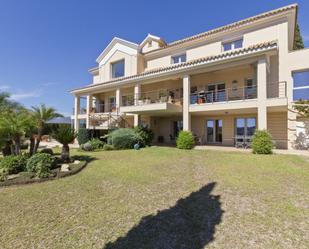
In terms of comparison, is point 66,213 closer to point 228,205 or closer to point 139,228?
point 139,228

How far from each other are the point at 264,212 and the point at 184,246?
2423mm

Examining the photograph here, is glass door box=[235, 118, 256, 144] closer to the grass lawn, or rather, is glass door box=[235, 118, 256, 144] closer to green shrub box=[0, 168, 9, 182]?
the grass lawn

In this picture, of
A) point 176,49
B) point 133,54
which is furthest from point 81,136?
point 176,49

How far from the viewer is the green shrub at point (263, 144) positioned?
496 inches

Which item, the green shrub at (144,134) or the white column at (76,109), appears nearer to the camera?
the green shrub at (144,134)

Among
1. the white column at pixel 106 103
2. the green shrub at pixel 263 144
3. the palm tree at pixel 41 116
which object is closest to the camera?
the palm tree at pixel 41 116

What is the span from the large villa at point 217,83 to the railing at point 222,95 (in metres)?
0.09

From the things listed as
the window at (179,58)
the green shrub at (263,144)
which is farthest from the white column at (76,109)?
the green shrub at (263,144)

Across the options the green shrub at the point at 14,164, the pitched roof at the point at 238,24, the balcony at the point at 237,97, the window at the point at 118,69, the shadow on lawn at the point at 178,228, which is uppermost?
the pitched roof at the point at 238,24

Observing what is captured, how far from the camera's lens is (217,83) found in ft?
62.6

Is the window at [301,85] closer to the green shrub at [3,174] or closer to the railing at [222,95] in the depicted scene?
the railing at [222,95]

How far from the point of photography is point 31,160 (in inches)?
364

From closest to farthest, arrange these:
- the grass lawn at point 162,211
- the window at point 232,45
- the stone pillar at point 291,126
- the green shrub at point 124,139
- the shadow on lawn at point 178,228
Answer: the shadow on lawn at point 178,228 < the grass lawn at point 162,211 < the stone pillar at point 291,126 < the green shrub at point 124,139 < the window at point 232,45

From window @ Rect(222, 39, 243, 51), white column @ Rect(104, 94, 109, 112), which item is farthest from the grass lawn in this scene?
white column @ Rect(104, 94, 109, 112)
